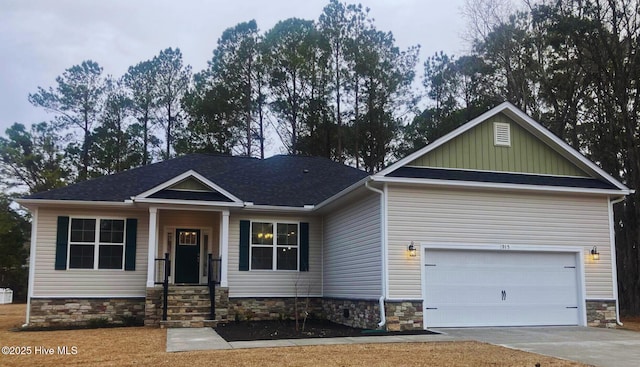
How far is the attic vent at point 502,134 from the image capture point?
13.4m

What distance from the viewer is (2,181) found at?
36031 mm

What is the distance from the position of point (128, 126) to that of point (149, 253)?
65.6 ft

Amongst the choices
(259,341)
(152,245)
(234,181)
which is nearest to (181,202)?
(152,245)

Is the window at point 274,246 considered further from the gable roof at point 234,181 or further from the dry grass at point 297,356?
the dry grass at point 297,356

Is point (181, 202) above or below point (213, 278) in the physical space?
above

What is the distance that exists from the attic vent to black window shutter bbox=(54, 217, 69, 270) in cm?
1100

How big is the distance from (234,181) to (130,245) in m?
3.85

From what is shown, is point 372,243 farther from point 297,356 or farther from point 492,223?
point 297,356

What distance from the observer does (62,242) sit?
14.6 meters

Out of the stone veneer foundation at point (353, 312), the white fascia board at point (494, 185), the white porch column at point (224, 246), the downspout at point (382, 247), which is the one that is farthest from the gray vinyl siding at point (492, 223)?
the white porch column at point (224, 246)

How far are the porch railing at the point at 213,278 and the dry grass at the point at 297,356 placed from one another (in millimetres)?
3614

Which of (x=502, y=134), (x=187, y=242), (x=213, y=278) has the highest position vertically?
(x=502, y=134)

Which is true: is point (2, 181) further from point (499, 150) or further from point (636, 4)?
point (636, 4)

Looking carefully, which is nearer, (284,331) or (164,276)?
(284,331)
